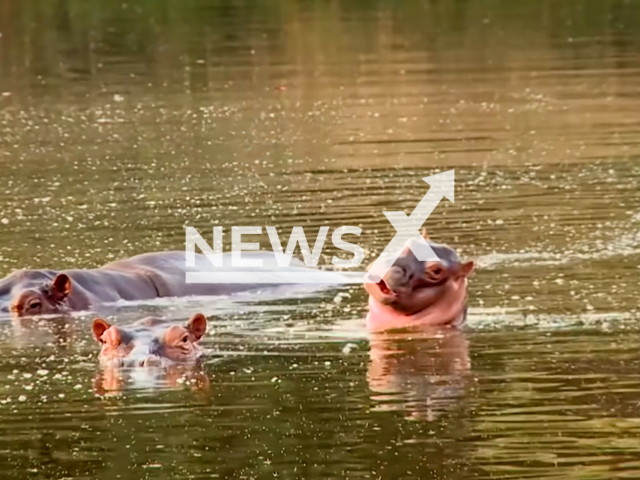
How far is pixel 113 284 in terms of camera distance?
11.5m

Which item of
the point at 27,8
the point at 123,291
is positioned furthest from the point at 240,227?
the point at 27,8

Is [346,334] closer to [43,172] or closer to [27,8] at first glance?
[43,172]

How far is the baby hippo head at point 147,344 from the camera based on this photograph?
9172mm

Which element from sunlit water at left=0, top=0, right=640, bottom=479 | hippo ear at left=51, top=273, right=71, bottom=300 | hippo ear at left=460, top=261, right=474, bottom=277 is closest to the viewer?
sunlit water at left=0, top=0, right=640, bottom=479

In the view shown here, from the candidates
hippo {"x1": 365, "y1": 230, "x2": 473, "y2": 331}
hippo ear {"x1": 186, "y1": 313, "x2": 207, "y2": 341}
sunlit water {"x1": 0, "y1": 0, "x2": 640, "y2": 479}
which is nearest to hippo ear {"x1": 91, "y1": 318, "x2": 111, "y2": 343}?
sunlit water {"x1": 0, "y1": 0, "x2": 640, "y2": 479}

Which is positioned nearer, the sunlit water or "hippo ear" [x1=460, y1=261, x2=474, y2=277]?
the sunlit water

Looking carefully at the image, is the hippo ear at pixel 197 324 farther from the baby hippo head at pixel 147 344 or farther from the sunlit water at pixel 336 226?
the sunlit water at pixel 336 226

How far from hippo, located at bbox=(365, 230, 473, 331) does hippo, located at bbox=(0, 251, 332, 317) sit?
5.90ft

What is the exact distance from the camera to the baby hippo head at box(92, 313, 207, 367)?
9.17 m

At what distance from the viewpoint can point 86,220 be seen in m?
14.0

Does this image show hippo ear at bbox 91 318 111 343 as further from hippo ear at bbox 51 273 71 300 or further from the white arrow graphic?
hippo ear at bbox 51 273 71 300

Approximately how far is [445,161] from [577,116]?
11.3 ft

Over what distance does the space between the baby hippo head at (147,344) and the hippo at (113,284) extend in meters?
1.65

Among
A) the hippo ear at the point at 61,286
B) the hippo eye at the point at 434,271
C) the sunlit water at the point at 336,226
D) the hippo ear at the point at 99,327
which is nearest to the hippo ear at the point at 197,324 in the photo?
the sunlit water at the point at 336,226
